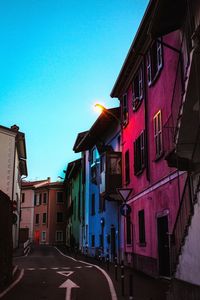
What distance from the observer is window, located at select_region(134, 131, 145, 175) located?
20531mm

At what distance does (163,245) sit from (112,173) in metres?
9.44

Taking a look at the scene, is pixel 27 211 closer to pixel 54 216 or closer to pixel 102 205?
pixel 54 216

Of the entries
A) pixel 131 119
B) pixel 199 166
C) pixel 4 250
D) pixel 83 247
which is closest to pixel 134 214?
pixel 131 119

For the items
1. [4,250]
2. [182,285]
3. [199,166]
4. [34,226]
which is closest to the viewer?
[182,285]

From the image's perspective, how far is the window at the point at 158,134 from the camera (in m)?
17.4

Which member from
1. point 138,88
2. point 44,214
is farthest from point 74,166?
point 138,88

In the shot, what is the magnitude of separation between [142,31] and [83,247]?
27754 mm

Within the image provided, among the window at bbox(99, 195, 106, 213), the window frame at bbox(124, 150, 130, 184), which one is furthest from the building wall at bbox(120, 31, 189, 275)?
the window at bbox(99, 195, 106, 213)

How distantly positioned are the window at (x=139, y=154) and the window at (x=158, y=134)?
2.27 m

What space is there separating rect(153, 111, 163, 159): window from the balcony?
8.23 metres

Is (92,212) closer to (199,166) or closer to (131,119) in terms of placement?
(131,119)

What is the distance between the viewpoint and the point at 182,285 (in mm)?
9797

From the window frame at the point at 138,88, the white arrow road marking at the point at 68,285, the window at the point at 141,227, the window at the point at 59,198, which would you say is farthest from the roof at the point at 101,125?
the window at the point at 59,198

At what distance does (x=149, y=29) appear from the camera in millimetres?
14016
